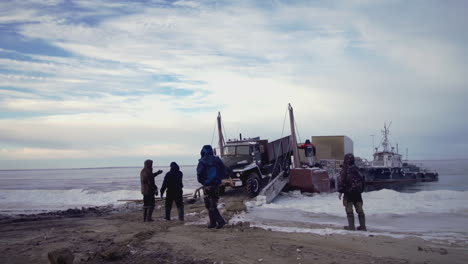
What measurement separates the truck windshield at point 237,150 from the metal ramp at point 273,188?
1816 mm

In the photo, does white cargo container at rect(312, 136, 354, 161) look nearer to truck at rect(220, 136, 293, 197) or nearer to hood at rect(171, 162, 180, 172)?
truck at rect(220, 136, 293, 197)

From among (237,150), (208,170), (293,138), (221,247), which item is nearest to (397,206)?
(293,138)

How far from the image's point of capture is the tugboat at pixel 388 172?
1540 inches

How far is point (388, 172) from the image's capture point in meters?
42.4

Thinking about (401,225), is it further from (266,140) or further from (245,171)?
(266,140)

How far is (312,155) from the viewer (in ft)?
69.6

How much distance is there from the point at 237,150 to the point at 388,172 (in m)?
31.4

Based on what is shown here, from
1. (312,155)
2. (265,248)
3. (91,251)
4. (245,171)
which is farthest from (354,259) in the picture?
(312,155)

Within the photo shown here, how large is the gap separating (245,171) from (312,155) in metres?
6.80

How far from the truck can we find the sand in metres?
7.27

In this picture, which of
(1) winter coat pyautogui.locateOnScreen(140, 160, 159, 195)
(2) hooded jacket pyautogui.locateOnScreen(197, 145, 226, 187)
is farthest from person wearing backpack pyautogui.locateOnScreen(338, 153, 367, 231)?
(1) winter coat pyautogui.locateOnScreen(140, 160, 159, 195)

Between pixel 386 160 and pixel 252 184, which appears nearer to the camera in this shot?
pixel 252 184

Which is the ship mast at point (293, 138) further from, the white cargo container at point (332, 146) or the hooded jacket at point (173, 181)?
the hooded jacket at point (173, 181)

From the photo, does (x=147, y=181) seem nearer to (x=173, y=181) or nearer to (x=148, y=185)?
(x=148, y=185)
